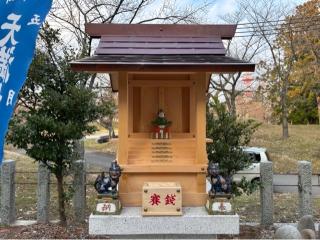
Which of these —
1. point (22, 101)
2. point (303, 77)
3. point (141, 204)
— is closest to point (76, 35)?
point (22, 101)

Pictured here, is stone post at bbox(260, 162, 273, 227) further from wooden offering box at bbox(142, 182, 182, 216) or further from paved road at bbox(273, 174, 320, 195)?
paved road at bbox(273, 174, 320, 195)

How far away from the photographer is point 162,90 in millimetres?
6129

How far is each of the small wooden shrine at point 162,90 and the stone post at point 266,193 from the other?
2.35m

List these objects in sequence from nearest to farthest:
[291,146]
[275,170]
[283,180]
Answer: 1. [283,180]
2. [275,170]
3. [291,146]

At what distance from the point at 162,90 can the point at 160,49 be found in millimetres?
689

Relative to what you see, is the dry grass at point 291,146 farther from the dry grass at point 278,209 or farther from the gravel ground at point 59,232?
the gravel ground at point 59,232

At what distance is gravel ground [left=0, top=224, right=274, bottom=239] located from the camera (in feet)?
22.8

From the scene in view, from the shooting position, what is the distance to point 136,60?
521 cm

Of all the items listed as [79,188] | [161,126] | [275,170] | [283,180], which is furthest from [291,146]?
[161,126]

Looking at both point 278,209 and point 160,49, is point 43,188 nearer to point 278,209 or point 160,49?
point 160,49

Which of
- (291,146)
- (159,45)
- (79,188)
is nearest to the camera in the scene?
(159,45)

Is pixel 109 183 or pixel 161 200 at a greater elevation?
pixel 109 183

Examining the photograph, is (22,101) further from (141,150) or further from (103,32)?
(141,150)

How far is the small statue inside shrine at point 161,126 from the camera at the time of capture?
5914 millimetres
